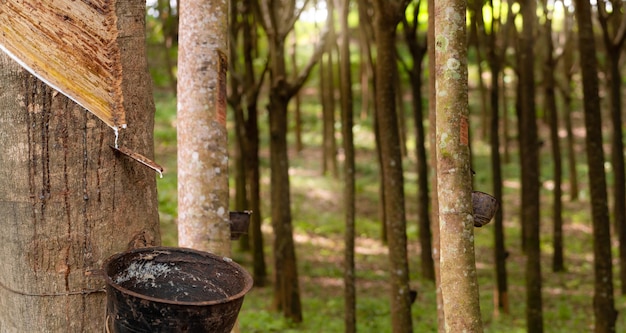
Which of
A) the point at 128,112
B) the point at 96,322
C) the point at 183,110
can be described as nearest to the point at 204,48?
the point at 183,110

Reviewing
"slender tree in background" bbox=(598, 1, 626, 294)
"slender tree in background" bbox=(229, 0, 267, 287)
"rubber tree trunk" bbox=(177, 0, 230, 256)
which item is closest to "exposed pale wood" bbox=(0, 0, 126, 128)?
"rubber tree trunk" bbox=(177, 0, 230, 256)

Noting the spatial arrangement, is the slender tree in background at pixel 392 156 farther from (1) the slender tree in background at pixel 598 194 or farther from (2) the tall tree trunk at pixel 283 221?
(2) the tall tree trunk at pixel 283 221

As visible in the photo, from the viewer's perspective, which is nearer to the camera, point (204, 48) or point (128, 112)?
point (128, 112)

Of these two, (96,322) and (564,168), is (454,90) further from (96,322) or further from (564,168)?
(564,168)

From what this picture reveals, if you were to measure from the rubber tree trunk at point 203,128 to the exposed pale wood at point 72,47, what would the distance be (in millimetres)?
950

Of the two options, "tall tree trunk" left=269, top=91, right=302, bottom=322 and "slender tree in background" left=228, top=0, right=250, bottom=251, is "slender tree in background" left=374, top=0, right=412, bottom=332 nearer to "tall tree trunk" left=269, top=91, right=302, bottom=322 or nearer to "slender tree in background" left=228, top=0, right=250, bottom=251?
"tall tree trunk" left=269, top=91, right=302, bottom=322

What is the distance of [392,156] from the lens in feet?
18.4

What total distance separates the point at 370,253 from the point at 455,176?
901cm

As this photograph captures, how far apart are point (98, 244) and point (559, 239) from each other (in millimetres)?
9210

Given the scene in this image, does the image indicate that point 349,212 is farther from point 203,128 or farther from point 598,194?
point 203,128

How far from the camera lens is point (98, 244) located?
7.15 ft

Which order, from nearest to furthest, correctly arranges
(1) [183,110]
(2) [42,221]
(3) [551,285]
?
1. (2) [42,221]
2. (1) [183,110]
3. (3) [551,285]

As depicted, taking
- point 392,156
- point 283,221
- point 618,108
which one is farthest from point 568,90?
point 392,156

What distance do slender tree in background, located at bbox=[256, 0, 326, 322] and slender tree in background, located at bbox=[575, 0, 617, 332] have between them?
2.66 metres
